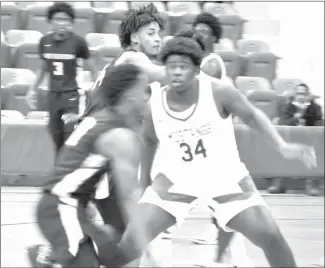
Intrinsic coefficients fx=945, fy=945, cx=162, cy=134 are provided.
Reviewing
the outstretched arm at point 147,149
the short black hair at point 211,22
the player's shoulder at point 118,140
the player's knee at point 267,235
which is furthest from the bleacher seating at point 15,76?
the player's shoulder at point 118,140

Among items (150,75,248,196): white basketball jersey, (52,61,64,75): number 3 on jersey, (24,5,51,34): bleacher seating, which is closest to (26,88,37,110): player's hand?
(52,61,64,75): number 3 on jersey

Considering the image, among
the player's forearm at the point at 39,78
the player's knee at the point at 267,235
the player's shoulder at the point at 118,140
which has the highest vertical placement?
the player's shoulder at the point at 118,140

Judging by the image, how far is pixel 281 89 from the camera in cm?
1411

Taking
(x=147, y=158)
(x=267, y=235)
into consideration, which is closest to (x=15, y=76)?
(x=147, y=158)

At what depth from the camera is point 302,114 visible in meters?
12.2

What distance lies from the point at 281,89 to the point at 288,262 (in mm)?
9263

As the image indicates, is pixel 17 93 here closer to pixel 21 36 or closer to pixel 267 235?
pixel 21 36

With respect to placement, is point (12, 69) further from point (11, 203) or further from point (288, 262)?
point (288, 262)

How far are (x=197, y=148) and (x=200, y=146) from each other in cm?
2

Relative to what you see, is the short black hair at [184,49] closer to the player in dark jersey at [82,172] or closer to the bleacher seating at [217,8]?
the player in dark jersey at [82,172]

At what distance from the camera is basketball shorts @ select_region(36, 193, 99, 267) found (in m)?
4.59

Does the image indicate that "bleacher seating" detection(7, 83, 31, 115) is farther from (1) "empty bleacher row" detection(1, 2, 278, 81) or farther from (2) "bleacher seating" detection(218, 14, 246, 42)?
(2) "bleacher seating" detection(218, 14, 246, 42)

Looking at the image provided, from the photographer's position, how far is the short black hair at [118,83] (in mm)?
4625

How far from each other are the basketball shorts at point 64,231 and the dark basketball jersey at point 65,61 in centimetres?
539
